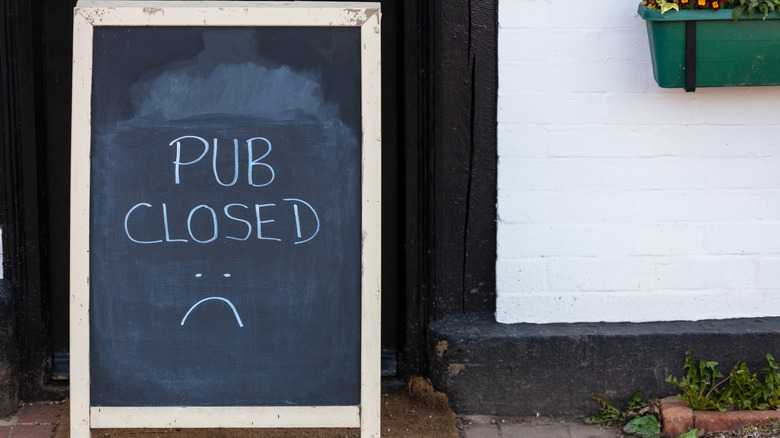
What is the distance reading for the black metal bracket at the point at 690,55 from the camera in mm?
3523

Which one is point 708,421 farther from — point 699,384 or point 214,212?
point 214,212

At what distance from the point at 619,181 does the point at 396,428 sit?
1244mm

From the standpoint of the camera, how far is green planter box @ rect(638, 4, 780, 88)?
353 cm

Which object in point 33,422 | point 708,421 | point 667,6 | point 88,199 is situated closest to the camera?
point 88,199

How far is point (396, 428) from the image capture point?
3.85 meters

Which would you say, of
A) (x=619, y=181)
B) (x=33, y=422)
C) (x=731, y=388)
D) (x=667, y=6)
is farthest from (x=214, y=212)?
(x=731, y=388)

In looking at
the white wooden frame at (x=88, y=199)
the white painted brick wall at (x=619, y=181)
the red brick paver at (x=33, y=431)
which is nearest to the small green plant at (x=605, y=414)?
the white painted brick wall at (x=619, y=181)

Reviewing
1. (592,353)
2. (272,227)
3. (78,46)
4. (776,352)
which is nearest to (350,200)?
(272,227)

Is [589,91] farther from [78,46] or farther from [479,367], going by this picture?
[78,46]

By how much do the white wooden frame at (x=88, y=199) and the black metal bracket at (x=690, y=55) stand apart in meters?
1.13

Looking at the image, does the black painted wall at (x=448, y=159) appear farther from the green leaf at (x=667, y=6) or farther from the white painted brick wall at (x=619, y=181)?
the green leaf at (x=667, y=6)

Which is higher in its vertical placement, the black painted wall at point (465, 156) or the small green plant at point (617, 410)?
the black painted wall at point (465, 156)

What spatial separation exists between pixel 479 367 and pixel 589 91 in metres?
1.11

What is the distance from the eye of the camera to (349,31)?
3119 mm
